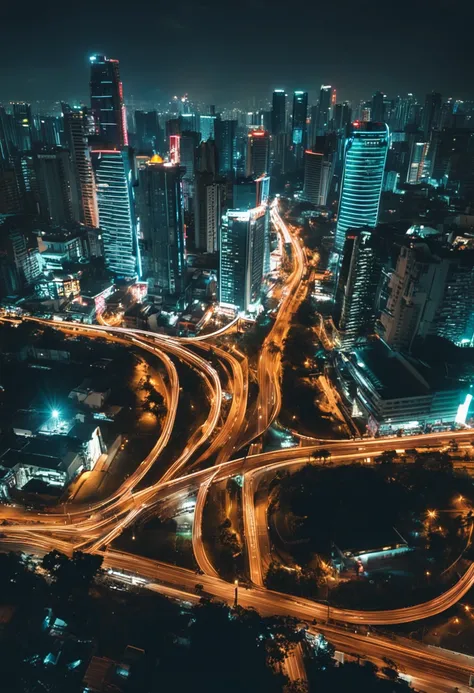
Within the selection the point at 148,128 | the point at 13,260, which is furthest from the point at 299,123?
the point at 13,260

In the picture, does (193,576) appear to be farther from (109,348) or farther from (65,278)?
(65,278)

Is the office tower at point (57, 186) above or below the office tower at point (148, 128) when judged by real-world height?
below

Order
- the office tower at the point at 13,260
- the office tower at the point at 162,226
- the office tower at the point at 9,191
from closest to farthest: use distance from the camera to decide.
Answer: the office tower at the point at 162,226, the office tower at the point at 13,260, the office tower at the point at 9,191

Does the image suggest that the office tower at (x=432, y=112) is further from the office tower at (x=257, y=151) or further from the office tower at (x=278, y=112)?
the office tower at (x=257, y=151)

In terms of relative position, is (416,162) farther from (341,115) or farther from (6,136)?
(6,136)

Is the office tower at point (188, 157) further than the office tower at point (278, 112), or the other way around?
the office tower at point (278, 112)

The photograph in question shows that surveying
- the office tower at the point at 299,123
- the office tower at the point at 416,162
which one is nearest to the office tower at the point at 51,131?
the office tower at the point at 299,123
